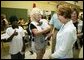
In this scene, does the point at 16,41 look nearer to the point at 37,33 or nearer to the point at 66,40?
the point at 37,33

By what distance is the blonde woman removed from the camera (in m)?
1.01

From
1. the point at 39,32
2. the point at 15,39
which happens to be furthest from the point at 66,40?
the point at 15,39

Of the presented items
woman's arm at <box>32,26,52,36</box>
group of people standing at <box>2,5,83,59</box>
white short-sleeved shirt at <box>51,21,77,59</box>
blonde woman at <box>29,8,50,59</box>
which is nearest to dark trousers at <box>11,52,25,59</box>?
group of people standing at <box>2,5,83,59</box>

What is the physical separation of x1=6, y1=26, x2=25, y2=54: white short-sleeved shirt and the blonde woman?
0.09 metres

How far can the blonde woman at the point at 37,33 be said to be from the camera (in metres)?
1.01

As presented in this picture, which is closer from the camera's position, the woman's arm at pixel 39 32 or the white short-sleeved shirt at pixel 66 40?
the white short-sleeved shirt at pixel 66 40

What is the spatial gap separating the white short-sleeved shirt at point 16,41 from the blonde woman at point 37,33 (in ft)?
0.29

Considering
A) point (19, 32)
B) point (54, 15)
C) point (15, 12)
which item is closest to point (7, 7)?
point (15, 12)

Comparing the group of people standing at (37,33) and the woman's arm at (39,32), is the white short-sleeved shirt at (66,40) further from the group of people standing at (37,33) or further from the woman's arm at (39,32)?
the woman's arm at (39,32)

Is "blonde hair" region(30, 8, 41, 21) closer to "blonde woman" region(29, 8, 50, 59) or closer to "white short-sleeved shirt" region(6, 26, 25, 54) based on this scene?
"blonde woman" region(29, 8, 50, 59)

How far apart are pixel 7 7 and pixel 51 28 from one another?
1.07 ft

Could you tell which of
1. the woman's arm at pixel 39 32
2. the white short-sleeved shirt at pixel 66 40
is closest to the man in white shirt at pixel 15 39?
the woman's arm at pixel 39 32

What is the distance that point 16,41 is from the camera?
3.57 feet

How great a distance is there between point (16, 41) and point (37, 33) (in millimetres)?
176
